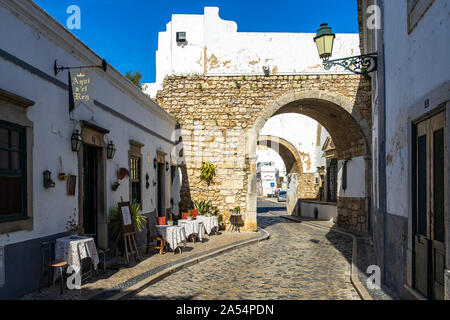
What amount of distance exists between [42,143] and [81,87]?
3.82ft

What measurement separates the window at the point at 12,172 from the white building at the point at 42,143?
0.04ft

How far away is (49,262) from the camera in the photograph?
17.6 ft

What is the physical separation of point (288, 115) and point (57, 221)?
1704 cm

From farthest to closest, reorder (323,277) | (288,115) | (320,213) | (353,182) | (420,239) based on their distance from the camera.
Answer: (288,115)
(320,213)
(353,182)
(323,277)
(420,239)

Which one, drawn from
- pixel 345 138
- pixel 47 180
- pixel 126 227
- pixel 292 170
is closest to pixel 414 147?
pixel 47 180

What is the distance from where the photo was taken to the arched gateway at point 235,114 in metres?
13.3

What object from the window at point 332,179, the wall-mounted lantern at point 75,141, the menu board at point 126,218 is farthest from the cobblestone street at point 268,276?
the window at point 332,179

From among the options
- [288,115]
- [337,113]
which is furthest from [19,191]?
[288,115]

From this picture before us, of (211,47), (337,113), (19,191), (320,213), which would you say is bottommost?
(320,213)

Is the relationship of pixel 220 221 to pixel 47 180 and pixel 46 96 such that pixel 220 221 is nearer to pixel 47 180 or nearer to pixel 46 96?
pixel 47 180

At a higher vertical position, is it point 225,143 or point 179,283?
point 225,143

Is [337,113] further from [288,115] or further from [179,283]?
[179,283]

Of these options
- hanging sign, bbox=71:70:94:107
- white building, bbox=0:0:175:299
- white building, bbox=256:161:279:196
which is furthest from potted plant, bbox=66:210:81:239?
white building, bbox=256:161:279:196

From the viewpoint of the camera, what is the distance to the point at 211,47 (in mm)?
13695
